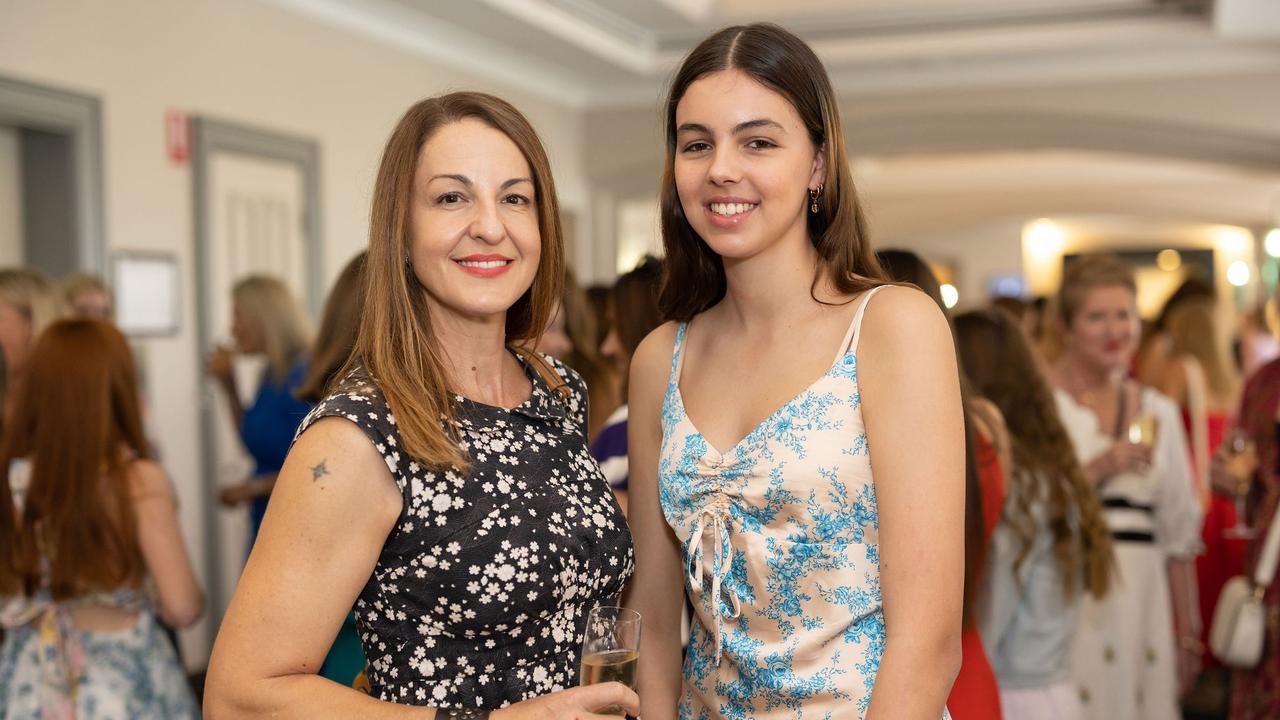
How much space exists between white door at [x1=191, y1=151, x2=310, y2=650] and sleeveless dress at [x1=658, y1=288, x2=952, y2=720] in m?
3.95

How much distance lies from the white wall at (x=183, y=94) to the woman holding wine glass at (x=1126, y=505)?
2523 mm

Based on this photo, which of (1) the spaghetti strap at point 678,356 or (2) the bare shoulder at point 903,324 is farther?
(1) the spaghetti strap at point 678,356

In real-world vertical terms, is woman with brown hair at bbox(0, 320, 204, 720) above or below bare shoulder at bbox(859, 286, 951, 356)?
below

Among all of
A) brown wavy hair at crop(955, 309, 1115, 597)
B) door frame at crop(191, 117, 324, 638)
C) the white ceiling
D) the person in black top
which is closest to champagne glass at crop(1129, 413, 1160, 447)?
brown wavy hair at crop(955, 309, 1115, 597)

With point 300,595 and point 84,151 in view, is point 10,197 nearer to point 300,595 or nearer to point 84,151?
point 84,151

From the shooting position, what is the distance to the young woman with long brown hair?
5.36 ft

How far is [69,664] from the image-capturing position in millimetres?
2916

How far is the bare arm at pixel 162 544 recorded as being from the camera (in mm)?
2918

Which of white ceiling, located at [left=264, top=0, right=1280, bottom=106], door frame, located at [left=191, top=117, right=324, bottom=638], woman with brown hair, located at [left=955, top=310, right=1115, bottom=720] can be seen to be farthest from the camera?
white ceiling, located at [left=264, top=0, right=1280, bottom=106]

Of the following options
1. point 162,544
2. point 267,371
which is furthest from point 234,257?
point 162,544

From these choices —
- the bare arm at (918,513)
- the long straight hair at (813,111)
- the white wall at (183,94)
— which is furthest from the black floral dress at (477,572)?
the white wall at (183,94)

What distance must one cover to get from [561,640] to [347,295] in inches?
64.6

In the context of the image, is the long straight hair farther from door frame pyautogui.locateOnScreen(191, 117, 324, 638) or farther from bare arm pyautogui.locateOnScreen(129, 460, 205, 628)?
door frame pyautogui.locateOnScreen(191, 117, 324, 638)

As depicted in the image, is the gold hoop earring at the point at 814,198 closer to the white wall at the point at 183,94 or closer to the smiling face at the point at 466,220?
the smiling face at the point at 466,220
